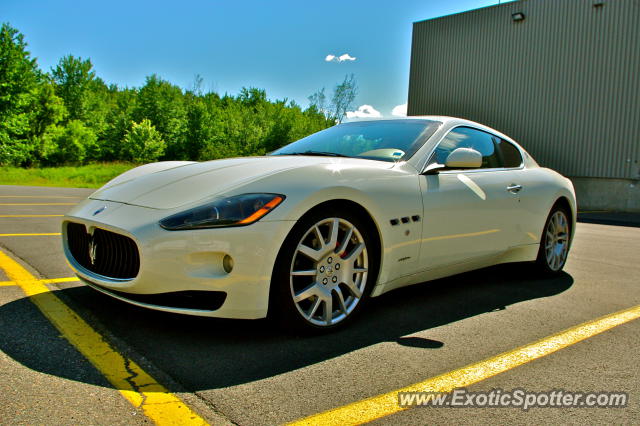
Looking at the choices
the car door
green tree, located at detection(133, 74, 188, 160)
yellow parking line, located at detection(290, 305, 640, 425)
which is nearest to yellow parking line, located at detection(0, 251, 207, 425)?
yellow parking line, located at detection(290, 305, 640, 425)

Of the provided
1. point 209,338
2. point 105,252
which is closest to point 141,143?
point 105,252

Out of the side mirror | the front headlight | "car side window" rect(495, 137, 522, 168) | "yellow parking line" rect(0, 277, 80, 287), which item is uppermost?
"car side window" rect(495, 137, 522, 168)

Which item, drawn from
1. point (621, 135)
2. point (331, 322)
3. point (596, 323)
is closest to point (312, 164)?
point (331, 322)

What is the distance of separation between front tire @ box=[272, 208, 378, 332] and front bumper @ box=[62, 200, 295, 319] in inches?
4.1

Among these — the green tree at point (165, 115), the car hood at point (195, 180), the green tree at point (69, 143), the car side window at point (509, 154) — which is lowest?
the car hood at point (195, 180)

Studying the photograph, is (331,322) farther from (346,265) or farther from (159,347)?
(159,347)

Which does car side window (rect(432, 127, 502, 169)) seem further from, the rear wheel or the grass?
the grass

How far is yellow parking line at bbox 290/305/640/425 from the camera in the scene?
1.95m

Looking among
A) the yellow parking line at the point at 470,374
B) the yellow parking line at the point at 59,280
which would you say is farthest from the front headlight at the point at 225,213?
the yellow parking line at the point at 59,280

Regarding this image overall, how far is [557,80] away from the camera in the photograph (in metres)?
19.5

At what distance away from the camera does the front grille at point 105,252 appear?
2.57 m

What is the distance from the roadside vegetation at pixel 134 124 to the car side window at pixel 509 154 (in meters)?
38.8

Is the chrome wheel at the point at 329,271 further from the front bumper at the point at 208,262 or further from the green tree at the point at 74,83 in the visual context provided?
the green tree at the point at 74,83

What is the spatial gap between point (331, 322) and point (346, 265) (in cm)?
33
